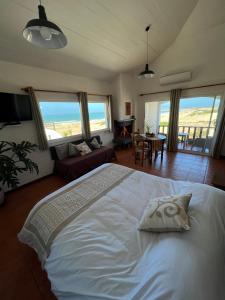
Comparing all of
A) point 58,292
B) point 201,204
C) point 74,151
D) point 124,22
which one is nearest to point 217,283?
point 201,204

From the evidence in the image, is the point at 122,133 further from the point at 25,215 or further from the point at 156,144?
the point at 25,215

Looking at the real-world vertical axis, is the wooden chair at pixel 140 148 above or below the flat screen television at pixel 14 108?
below

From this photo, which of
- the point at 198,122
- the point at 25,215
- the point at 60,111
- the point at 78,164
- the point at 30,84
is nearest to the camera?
the point at 25,215

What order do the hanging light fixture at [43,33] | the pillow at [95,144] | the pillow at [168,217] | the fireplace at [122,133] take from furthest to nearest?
the fireplace at [122,133] < the pillow at [95,144] < the hanging light fixture at [43,33] < the pillow at [168,217]

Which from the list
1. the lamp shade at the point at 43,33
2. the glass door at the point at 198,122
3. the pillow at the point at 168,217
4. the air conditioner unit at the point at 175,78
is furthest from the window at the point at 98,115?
the pillow at the point at 168,217

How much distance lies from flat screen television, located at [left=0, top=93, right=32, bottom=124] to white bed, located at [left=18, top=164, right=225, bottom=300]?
8.05 ft

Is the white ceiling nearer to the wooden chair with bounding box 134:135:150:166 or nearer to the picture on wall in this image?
the picture on wall

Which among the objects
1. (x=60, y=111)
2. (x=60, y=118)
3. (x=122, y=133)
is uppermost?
(x=60, y=111)

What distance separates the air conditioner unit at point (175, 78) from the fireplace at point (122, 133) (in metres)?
1.74

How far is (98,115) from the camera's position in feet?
15.6

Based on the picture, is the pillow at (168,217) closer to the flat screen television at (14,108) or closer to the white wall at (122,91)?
the flat screen television at (14,108)

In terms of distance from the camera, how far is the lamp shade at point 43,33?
1.02 meters

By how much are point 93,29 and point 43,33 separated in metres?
1.85

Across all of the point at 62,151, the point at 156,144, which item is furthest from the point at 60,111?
the point at 156,144
